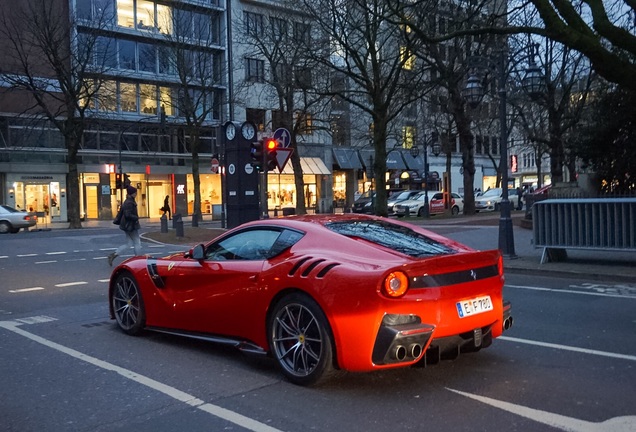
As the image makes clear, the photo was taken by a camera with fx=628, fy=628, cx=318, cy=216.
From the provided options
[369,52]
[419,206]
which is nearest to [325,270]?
[369,52]

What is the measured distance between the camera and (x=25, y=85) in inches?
1277

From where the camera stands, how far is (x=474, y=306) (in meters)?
5.26

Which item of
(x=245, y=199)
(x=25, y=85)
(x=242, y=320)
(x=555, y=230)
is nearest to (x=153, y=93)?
(x=25, y=85)

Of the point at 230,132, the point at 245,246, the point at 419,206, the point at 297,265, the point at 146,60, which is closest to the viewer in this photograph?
the point at 297,265

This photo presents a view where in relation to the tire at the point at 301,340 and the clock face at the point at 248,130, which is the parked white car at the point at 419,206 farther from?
the tire at the point at 301,340

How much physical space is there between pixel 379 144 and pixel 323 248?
21059 millimetres

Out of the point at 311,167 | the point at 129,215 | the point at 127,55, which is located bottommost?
the point at 129,215

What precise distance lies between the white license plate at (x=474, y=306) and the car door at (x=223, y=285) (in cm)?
175

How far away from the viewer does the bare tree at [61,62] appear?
107 feet

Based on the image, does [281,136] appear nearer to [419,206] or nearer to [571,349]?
[571,349]

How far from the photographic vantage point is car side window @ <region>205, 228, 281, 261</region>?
6.00m

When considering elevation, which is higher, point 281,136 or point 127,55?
point 127,55

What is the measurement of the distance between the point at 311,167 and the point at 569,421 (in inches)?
1993

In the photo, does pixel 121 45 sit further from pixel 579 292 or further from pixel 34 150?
pixel 579 292
